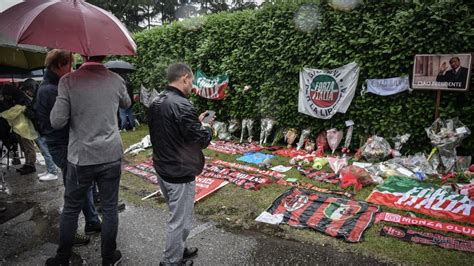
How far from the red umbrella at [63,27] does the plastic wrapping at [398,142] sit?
5623mm

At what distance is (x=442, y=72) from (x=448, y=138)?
3.92 feet

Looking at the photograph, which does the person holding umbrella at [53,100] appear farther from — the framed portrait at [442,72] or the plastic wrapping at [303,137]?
the framed portrait at [442,72]

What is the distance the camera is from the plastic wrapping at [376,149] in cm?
652

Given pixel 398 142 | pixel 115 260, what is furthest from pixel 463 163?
pixel 115 260

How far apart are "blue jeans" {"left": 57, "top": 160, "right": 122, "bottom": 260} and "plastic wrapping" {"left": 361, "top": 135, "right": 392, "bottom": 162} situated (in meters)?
5.17

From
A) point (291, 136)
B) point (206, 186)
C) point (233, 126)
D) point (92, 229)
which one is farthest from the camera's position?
point (233, 126)

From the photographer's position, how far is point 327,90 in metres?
7.33

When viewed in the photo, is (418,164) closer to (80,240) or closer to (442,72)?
(442,72)

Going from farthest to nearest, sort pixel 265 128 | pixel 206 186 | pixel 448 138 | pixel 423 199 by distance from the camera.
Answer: pixel 265 128, pixel 448 138, pixel 206 186, pixel 423 199

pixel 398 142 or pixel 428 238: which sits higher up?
pixel 398 142

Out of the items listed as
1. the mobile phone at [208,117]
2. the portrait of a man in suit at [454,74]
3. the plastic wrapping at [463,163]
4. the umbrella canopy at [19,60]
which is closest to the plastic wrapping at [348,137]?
the portrait of a man in suit at [454,74]

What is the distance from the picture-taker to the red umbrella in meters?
2.54

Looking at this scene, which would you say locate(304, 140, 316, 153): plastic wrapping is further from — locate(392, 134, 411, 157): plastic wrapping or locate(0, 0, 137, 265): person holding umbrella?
locate(0, 0, 137, 265): person holding umbrella

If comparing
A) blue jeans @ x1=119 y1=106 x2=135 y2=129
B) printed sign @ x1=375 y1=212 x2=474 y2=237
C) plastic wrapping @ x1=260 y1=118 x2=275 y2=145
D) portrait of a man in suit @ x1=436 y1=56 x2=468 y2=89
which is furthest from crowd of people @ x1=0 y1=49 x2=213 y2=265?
blue jeans @ x1=119 y1=106 x2=135 y2=129
